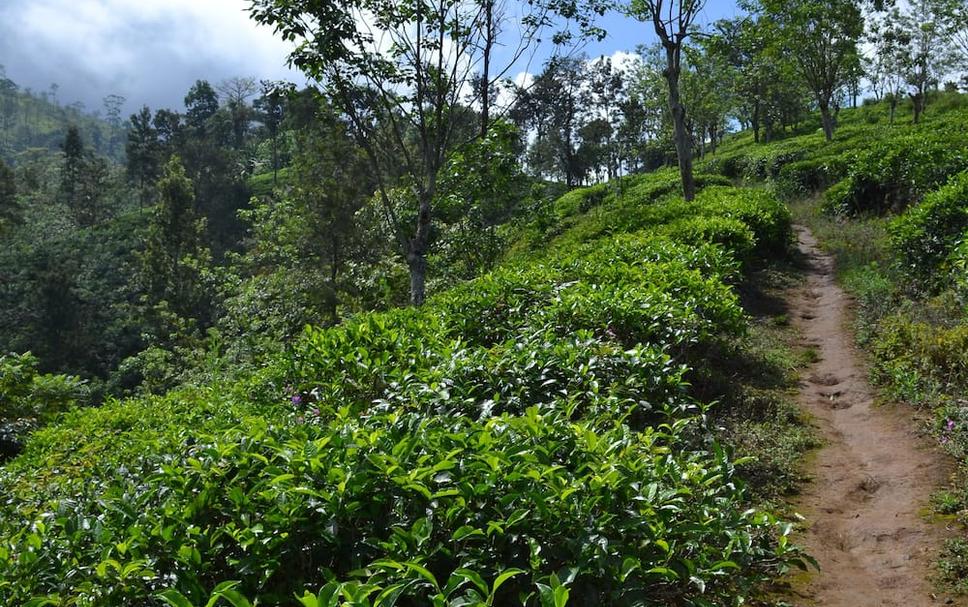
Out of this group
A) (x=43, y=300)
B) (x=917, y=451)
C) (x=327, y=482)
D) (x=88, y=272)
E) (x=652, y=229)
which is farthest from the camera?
(x=88, y=272)

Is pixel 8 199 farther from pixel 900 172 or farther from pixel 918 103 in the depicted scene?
pixel 918 103

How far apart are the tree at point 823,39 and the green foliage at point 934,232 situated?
2116cm

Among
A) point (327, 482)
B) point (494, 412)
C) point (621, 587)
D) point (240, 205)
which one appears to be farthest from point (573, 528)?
point (240, 205)

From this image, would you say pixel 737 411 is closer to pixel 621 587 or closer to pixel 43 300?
pixel 621 587

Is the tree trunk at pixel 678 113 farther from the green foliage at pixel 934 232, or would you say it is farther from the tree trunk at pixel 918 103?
the tree trunk at pixel 918 103

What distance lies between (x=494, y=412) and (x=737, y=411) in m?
2.56

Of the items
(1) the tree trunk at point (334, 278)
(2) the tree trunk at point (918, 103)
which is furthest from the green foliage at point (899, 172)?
(2) the tree trunk at point (918, 103)

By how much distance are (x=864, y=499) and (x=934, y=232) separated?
4919 mm

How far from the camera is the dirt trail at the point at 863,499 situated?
329 cm

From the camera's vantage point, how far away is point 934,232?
771 centimetres

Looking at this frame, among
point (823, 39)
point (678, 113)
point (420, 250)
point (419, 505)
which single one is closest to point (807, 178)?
point (678, 113)

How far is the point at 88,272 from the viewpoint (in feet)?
141

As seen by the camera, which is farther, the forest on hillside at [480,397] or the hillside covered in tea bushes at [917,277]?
the hillside covered in tea bushes at [917,277]

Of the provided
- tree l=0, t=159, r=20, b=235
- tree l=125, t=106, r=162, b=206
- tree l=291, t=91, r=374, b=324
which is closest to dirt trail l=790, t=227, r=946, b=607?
tree l=291, t=91, r=374, b=324
